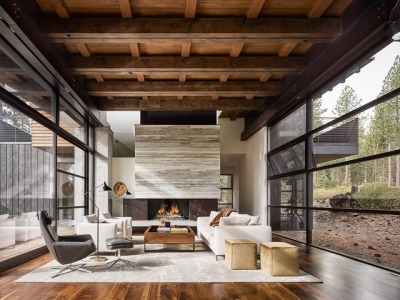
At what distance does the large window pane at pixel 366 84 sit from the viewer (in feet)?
16.9

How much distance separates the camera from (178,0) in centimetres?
483

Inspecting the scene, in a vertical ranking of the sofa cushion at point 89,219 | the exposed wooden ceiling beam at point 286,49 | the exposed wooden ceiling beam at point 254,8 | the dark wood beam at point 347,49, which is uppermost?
the exposed wooden ceiling beam at point 254,8

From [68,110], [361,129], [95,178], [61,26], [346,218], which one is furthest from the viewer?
[95,178]

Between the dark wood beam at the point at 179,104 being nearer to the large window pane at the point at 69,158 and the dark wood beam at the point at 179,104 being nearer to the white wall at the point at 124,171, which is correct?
the large window pane at the point at 69,158

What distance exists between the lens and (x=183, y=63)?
6.93 meters

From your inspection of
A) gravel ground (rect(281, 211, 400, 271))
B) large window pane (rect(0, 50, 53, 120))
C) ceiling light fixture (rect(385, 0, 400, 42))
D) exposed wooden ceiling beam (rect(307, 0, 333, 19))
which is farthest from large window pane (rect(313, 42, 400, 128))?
large window pane (rect(0, 50, 53, 120))

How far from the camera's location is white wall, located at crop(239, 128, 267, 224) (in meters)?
10.9

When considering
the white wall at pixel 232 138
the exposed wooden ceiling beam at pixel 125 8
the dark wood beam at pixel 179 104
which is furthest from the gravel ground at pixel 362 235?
the white wall at pixel 232 138

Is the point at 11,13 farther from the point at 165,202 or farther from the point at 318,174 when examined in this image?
the point at 165,202

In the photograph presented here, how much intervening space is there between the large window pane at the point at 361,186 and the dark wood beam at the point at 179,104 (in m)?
3.53

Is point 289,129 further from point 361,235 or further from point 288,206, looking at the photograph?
point 361,235

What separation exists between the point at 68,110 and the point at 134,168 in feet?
13.4

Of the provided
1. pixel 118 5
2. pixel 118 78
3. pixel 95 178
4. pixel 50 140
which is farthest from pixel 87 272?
pixel 95 178

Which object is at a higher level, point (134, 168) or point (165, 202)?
point (134, 168)
